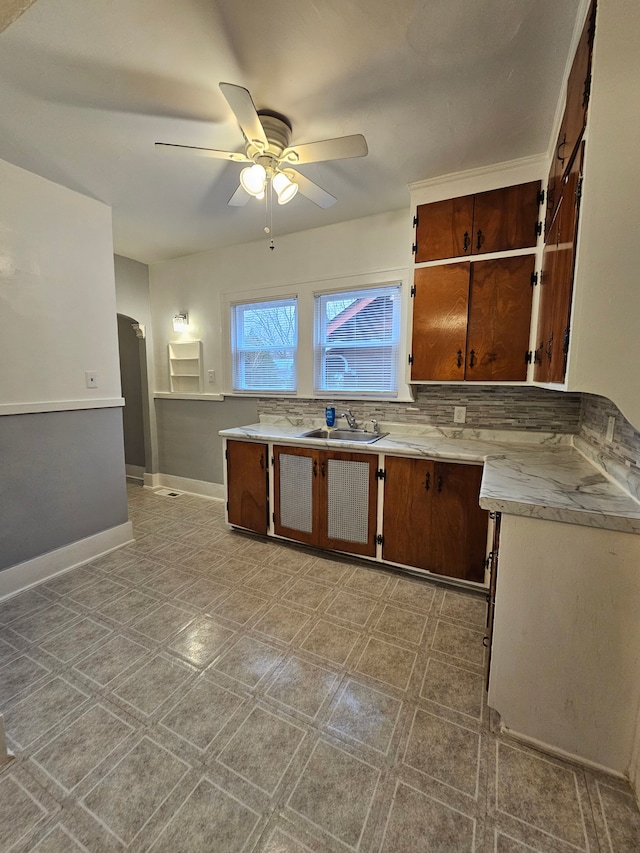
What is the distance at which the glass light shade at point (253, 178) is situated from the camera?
173 centimetres

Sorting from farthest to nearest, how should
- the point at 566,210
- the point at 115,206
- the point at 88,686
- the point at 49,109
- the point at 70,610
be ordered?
1. the point at 115,206
2. the point at 70,610
3. the point at 49,109
4. the point at 88,686
5. the point at 566,210

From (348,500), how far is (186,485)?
8.00ft

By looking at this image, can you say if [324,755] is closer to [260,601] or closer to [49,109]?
[260,601]

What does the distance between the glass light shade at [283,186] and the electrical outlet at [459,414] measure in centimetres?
179

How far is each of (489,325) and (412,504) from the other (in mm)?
1254

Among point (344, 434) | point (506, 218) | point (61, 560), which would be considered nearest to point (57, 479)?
point (61, 560)

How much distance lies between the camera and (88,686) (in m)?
1.55

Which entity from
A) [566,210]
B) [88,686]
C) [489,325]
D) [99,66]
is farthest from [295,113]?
[88,686]

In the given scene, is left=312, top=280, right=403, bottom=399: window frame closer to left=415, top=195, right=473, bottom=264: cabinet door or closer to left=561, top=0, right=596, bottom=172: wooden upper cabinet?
left=415, top=195, right=473, bottom=264: cabinet door

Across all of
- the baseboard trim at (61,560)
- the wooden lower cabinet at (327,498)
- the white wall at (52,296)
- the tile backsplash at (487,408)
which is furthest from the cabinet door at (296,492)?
the white wall at (52,296)

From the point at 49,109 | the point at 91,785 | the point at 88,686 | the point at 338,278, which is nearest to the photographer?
the point at 91,785

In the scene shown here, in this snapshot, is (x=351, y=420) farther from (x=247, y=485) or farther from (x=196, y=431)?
(x=196, y=431)

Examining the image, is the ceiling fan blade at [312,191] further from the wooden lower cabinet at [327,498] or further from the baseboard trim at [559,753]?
the baseboard trim at [559,753]

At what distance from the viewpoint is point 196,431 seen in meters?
4.04
